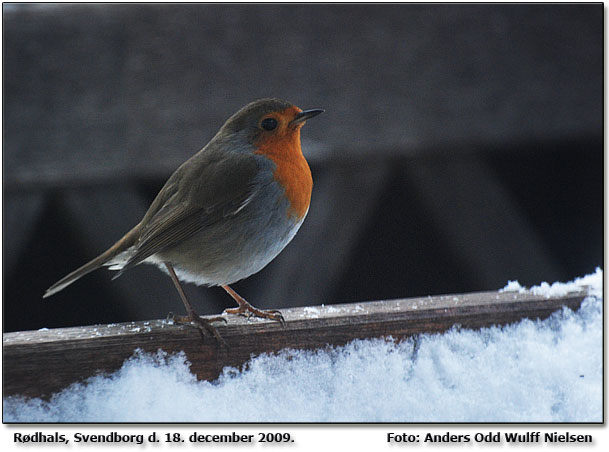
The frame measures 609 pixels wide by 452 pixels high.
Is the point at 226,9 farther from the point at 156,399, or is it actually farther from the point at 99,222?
the point at 156,399

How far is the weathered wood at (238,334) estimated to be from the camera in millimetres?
1592

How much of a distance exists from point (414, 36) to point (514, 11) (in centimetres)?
58

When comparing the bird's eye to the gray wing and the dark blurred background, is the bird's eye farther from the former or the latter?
the dark blurred background

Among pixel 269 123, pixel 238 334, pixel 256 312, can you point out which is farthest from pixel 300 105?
pixel 238 334

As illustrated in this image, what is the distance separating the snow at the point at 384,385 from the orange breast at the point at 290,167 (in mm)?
399

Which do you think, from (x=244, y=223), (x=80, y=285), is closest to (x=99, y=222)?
(x=80, y=285)

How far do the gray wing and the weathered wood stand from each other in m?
0.24

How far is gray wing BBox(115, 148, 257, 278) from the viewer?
191 centimetres

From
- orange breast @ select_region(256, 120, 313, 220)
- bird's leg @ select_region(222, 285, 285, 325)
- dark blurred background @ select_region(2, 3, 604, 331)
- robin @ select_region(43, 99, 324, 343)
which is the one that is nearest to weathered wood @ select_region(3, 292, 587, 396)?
bird's leg @ select_region(222, 285, 285, 325)

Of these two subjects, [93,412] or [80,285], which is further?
[80,285]

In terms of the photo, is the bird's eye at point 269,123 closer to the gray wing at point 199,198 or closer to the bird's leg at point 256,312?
the gray wing at point 199,198

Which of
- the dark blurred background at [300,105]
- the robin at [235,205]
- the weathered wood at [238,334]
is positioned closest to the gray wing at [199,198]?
the robin at [235,205]
